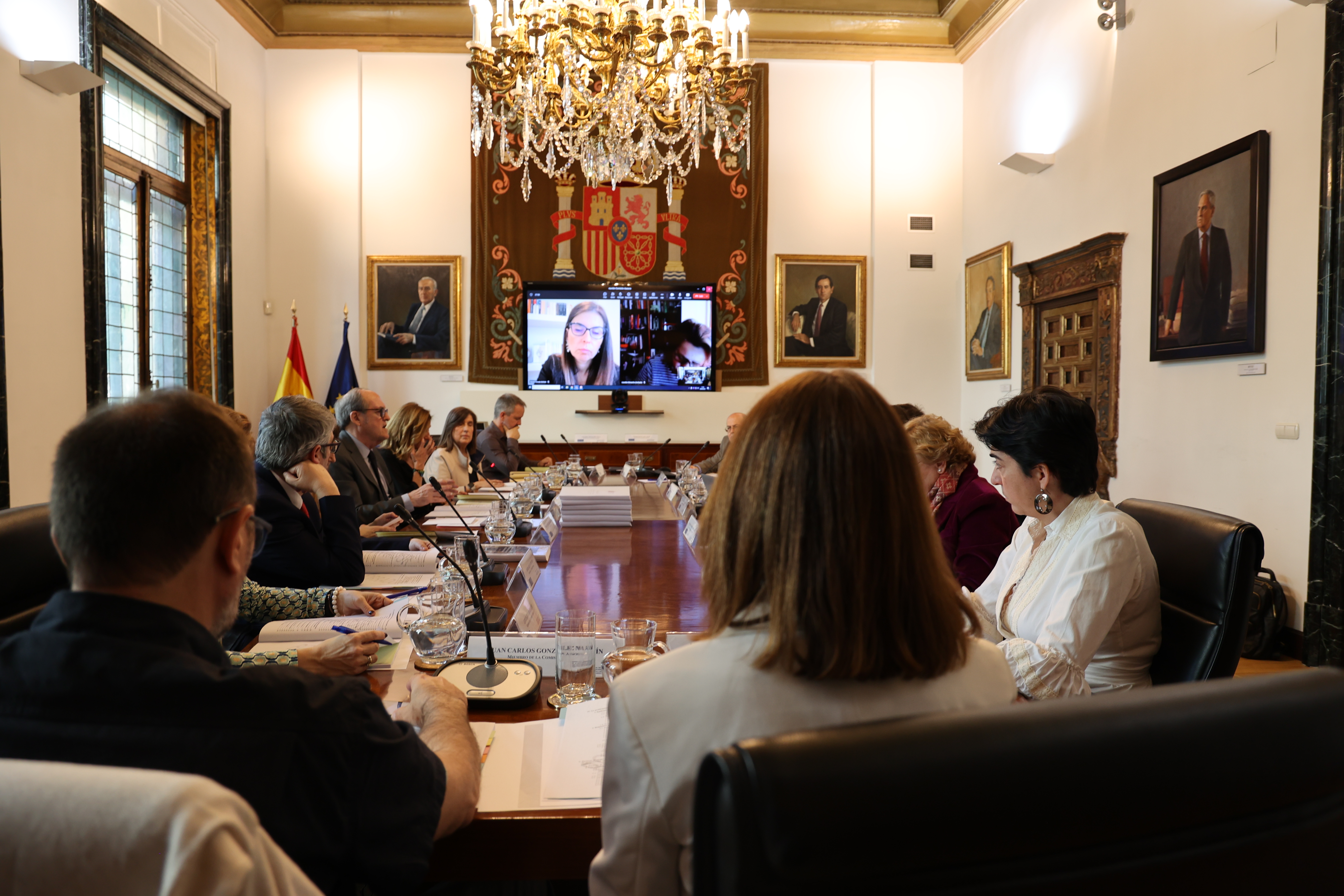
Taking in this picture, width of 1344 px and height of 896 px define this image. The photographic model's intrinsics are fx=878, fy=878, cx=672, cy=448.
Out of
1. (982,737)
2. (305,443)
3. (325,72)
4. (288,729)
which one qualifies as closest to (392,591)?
(305,443)

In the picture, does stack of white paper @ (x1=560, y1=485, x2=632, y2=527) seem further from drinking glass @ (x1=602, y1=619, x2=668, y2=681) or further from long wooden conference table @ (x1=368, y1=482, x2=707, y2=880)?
drinking glass @ (x1=602, y1=619, x2=668, y2=681)

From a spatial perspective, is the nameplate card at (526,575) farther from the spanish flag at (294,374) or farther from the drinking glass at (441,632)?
the spanish flag at (294,374)

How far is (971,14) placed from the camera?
27.5 ft

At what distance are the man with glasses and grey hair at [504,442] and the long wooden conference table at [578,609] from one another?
70.0 inches

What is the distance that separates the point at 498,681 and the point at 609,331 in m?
7.29

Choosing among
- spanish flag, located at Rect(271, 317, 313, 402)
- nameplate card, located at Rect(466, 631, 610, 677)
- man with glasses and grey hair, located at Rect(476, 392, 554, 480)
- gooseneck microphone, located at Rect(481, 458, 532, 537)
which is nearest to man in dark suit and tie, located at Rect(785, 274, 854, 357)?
man with glasses and grey hair, located at Rect(476, 392, 554, 480)

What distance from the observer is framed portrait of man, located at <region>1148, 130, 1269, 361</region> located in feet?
15.4

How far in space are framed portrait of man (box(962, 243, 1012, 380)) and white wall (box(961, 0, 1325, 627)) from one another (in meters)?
0.12

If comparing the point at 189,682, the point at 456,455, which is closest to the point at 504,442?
the point at 456,455

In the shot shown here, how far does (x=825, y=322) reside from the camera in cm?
897

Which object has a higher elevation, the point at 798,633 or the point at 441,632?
the point at 798,633

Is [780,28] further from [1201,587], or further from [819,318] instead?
[1201,587]

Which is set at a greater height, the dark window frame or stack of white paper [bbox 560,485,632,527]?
the dark window frame

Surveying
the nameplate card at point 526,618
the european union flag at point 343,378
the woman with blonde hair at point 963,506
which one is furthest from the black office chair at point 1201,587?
the european union flag at point 343,378
